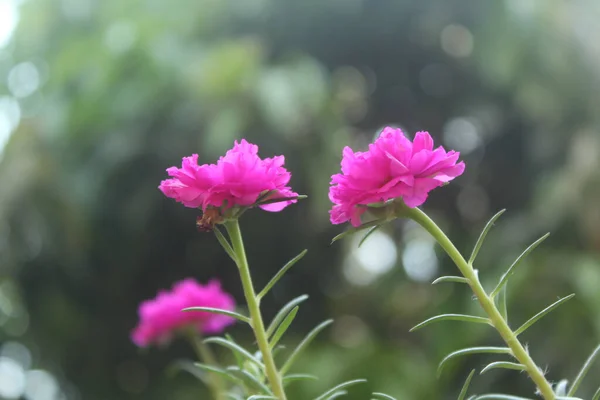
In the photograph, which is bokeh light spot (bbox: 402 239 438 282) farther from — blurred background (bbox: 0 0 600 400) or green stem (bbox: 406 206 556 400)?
green stem (bbox: 406 206 556 400)

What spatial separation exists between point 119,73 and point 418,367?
2.80 ft

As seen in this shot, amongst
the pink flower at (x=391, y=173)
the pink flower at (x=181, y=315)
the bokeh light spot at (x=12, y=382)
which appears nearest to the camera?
the pink flower at (x=391, y=173)

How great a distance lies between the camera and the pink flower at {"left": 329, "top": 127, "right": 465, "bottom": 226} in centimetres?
23

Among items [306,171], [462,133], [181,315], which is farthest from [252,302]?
[462,133]

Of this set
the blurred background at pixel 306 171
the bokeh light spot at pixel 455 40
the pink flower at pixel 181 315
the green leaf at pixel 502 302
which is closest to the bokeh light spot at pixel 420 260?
the blurred background at pixel 306 171

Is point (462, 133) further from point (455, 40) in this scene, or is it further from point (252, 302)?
point (252, 302)

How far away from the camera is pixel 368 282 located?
1421 millimetres

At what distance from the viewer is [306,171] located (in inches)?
49.4

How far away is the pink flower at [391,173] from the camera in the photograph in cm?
23

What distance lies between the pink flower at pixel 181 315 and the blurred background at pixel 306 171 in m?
0.72

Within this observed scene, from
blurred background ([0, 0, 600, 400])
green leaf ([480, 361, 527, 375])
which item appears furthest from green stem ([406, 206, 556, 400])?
blurred background ([0, 0, 600, 400])

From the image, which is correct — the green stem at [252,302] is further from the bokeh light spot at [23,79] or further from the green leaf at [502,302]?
the bokeh light spot at [23,79]

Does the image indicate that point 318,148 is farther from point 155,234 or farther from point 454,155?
point 454,155

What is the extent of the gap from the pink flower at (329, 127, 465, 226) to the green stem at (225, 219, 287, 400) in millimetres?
44
